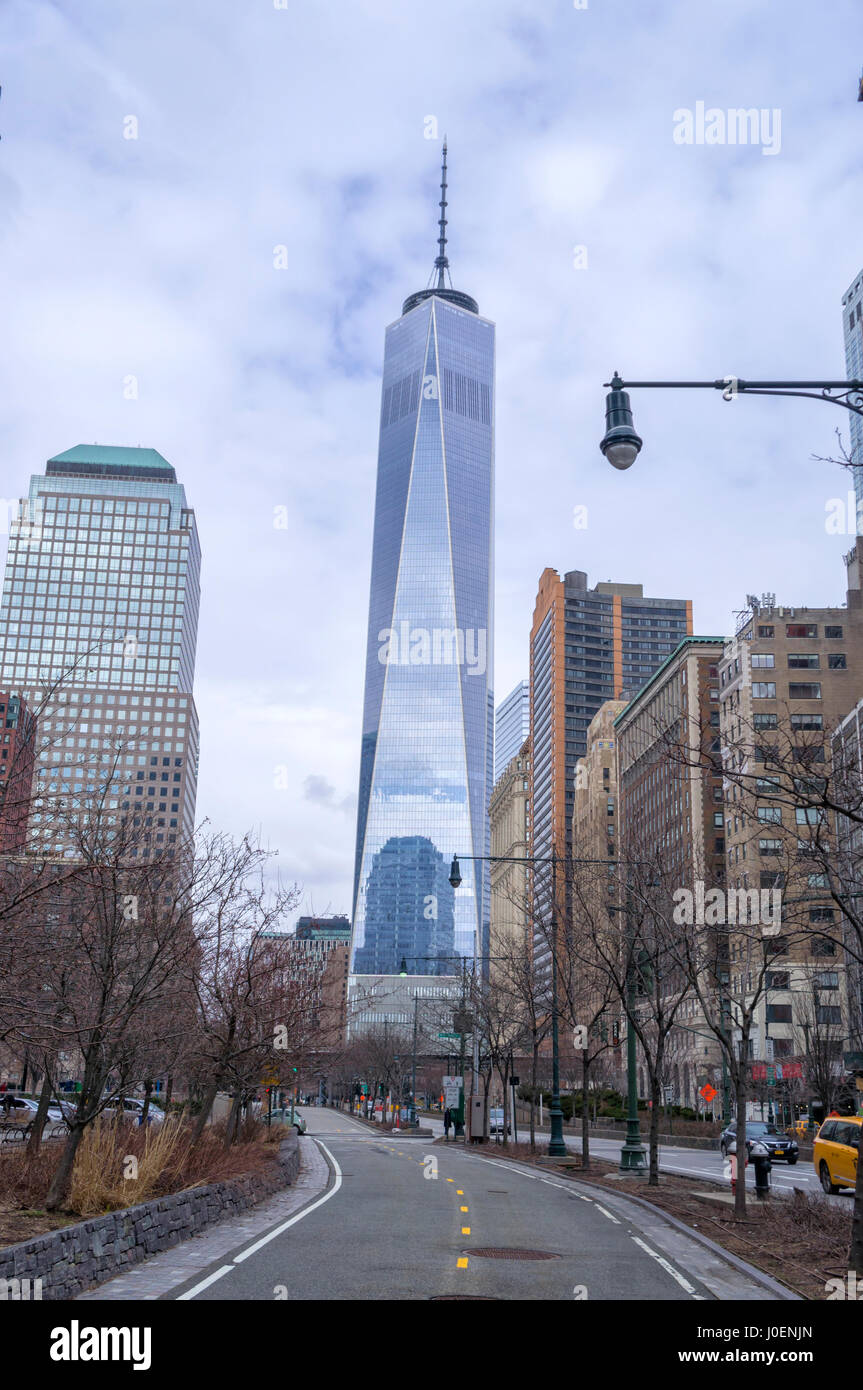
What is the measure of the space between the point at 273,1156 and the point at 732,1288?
17.1 m

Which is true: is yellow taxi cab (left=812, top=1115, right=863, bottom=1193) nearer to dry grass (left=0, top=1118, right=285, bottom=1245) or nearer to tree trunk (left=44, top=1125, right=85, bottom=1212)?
dry grass (left=0, top=1118, right=285, bottom=1245)

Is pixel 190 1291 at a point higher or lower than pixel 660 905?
lower

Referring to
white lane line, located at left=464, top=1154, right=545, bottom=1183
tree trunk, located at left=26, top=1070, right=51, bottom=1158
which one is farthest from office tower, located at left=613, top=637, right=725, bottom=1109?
tree trunk, located at left=26, top=1070, right=51, bottom=1158

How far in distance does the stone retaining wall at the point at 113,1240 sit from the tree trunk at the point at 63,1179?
2.63ft

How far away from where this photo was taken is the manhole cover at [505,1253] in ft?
48.0

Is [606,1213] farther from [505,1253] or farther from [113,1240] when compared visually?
[113,1240]

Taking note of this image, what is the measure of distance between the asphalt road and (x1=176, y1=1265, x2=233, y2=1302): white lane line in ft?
0.05

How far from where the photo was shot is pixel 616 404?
13.2m

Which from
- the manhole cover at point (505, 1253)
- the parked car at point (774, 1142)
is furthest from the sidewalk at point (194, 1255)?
the parked car at point (774, 1142)

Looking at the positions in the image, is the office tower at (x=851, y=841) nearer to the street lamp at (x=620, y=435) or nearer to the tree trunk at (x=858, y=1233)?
the tree trunk at (x=858, y=1233)

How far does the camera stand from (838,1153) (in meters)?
27.2

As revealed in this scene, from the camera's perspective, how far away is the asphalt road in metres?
11.9
